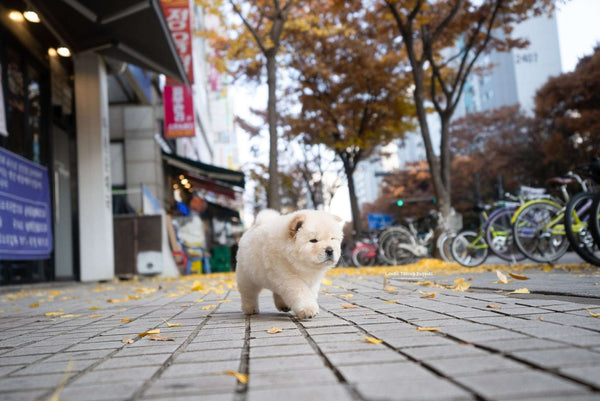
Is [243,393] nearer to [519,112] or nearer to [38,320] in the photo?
[38,320]

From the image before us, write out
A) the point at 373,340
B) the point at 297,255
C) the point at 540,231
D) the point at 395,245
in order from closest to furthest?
the point at 373,340 → the point at 297,255 → the point at 540,231 → the point at 395,245

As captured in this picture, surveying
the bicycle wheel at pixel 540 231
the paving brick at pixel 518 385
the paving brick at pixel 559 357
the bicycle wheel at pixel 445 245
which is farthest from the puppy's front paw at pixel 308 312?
the bicycle wheel at pixel 445 245

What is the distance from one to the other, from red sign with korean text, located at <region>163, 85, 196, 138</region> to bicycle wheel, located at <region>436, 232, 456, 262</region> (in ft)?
29.2

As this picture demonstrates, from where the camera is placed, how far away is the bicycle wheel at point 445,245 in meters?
10.9

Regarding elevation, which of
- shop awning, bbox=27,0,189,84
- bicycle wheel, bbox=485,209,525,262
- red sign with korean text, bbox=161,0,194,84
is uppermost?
red sign with korean text, bbox=161,0,194,84

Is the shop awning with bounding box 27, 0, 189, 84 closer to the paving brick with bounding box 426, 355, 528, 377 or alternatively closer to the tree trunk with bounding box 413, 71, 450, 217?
the tree trunk with bounding box 413, 71, 450, 217

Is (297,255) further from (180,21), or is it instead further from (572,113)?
(572,113)

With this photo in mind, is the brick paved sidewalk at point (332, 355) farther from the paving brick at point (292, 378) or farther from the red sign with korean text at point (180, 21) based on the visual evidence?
the red sign with korean text at point (180, 21)

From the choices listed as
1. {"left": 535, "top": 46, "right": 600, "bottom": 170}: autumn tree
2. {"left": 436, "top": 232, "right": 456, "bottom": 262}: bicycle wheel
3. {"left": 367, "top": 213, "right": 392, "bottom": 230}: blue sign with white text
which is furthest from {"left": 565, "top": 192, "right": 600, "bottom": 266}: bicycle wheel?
{"left": 367, "top": 213, "right": 392, "bottom": 230}: blue sign with white text

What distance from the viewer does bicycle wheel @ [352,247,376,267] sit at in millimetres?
13898

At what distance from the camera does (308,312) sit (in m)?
3.27

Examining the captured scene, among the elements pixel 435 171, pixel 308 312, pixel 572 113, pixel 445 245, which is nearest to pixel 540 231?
pixel 445 245

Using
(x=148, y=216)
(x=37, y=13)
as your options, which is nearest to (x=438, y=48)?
(x=148, y=216)

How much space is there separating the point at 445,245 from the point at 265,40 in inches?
281
